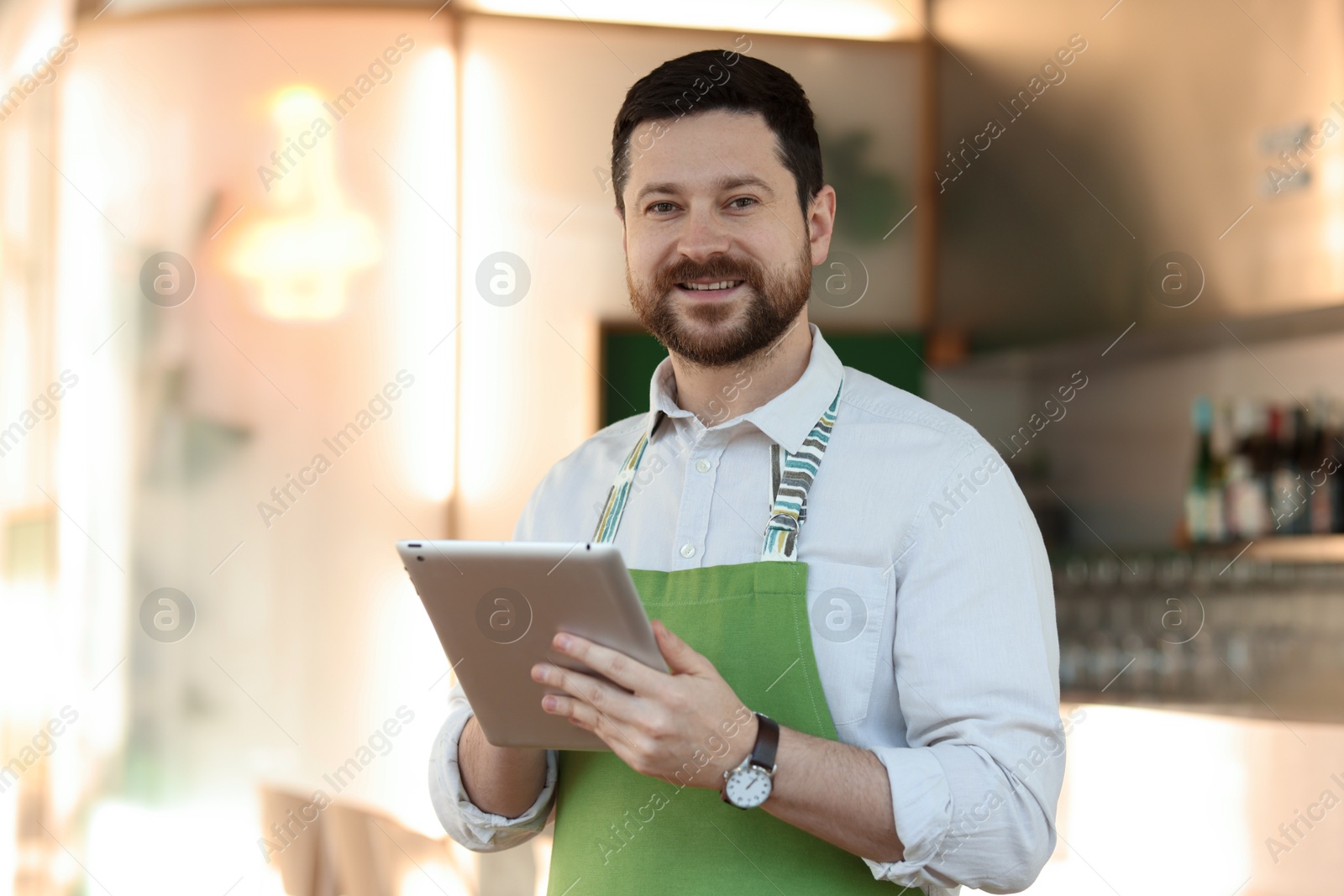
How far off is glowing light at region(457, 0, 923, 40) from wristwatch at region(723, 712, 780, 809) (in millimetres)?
2524

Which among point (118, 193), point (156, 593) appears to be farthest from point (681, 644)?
point (118, 193)

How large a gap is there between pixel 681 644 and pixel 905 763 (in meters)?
0.19

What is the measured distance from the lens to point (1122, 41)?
2850 millimetres

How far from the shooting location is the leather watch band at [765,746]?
0.94 meters

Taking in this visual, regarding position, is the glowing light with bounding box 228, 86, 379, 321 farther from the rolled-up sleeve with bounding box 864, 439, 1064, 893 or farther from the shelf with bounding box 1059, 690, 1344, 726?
the rolled-up sleeve with bounding box 864, 439, 1064, 893

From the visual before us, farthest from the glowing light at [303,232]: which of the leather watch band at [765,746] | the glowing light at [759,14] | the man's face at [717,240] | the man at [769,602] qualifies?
the leather watch band at [765,746]

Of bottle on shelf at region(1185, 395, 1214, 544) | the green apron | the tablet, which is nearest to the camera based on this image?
the tablet

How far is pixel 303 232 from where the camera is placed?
2893mm

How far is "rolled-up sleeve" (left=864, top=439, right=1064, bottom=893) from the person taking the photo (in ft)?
3.14

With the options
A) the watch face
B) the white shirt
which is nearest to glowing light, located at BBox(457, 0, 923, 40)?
the white shirt

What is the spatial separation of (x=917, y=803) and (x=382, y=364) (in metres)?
2.18

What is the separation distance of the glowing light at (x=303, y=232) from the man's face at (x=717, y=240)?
6.07ft

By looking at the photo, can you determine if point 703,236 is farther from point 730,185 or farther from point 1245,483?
point 1245,483

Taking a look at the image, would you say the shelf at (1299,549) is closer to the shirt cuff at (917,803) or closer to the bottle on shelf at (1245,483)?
the bottle on shelf at (1245,483)
